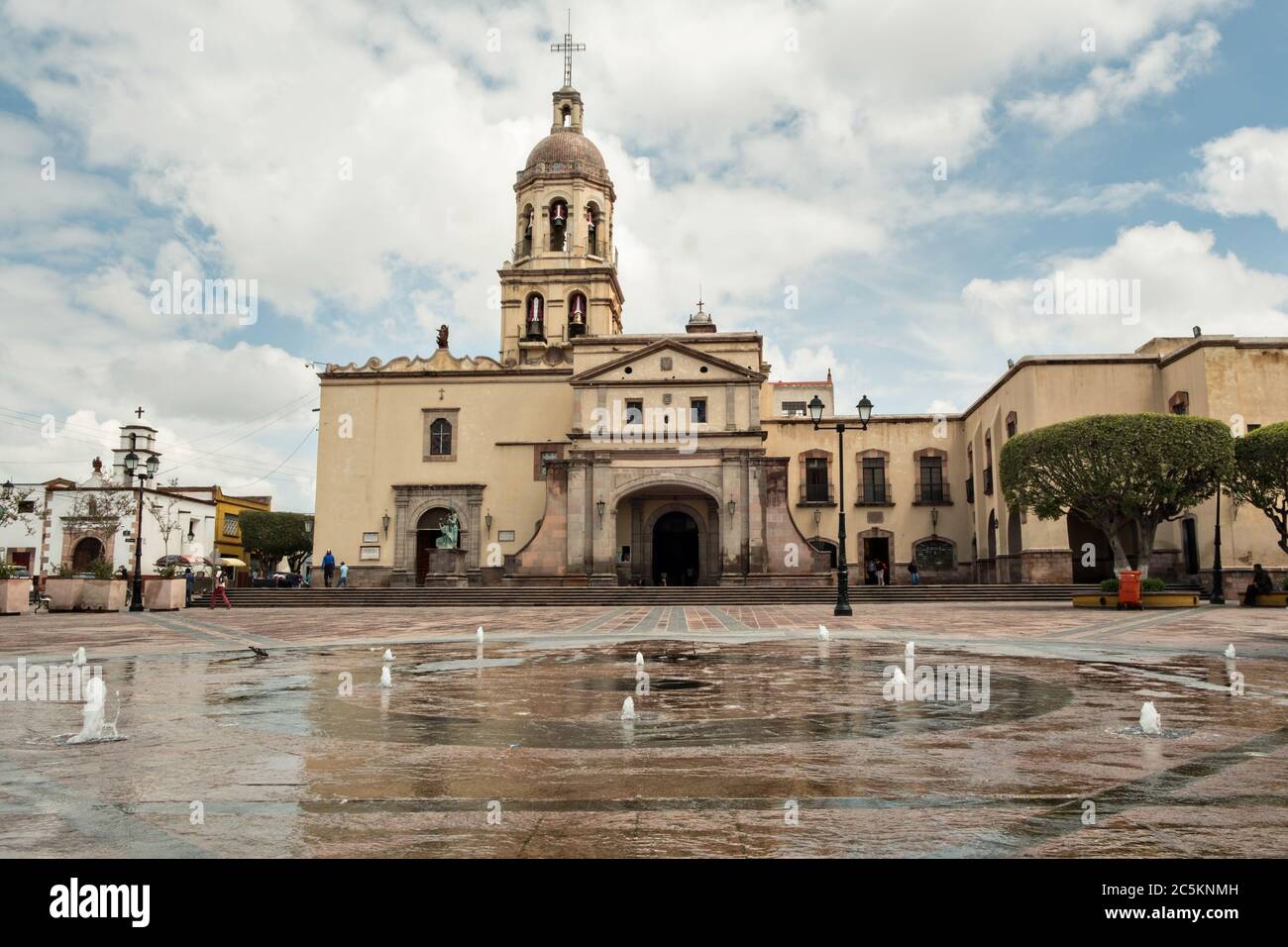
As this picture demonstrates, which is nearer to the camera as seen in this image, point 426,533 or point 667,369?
point 667,369

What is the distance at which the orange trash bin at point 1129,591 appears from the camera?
2278 centimetres

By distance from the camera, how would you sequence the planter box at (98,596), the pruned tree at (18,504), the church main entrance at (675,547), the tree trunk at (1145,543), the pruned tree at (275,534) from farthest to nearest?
the pruned tree at (275,534) → the pruned tree at (18,504) → the church main entrance at (675,547) → the planter box at (98,596) → the tree trunk at (1145,543)

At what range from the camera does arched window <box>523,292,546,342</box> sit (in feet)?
150

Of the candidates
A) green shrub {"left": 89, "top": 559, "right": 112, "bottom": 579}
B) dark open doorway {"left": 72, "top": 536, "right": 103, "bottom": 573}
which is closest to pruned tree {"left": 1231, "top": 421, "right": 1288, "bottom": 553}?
green shrub {"left": 89, "top": 559, "right": 112, "bottom": 579}

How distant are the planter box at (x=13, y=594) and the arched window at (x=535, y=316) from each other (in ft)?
84.9

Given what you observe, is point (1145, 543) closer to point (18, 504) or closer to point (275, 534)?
point (275, 534)

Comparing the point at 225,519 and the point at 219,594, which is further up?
the point at 225,519

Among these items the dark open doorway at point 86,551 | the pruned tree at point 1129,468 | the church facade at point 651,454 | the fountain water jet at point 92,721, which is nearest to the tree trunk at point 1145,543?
the pruned tree at point 1129,468

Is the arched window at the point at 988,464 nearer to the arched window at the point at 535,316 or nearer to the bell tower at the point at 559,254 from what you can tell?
the bell tower at the point at 559,254

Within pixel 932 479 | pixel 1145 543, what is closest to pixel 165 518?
pixel 932 479

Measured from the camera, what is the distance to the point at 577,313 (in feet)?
149

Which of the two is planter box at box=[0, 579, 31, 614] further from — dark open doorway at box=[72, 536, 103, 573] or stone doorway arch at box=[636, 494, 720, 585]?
dark open doorway at box=[72, 536, 103, 573]

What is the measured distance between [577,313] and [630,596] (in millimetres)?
19786
